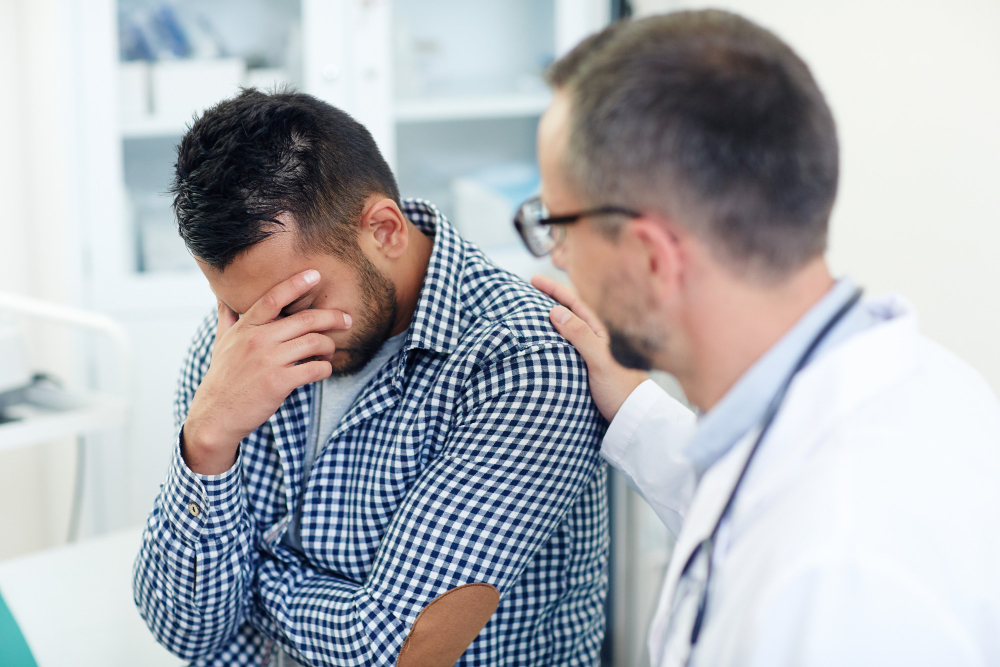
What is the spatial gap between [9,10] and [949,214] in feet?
7.44

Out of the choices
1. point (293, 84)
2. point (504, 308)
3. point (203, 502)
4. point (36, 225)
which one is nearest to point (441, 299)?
point (504, 308)

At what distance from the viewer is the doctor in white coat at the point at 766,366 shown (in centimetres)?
54

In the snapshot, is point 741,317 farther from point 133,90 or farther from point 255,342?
point 133,90

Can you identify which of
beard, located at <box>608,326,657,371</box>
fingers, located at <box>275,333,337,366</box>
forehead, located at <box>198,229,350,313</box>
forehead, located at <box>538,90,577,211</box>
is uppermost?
forehead, located at <box>538,90,577,211</box>

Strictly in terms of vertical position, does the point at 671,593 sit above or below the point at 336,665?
above

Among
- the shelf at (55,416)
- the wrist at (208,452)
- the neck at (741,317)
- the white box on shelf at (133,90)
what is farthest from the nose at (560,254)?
the white box on shelf at (133,90)

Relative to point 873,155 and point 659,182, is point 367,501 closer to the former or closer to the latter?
point 659,182

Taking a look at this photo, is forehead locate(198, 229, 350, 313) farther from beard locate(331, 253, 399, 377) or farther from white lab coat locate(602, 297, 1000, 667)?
white lab coat locate(602, 297, 1000, 667)

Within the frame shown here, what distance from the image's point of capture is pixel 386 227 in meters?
1.09

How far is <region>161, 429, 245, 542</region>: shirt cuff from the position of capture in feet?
3.33

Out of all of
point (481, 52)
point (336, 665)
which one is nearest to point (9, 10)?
point (481, 52)

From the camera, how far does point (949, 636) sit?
0.53 m

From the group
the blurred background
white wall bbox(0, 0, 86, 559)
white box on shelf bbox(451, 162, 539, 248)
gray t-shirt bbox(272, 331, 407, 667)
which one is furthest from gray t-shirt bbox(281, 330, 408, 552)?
white box on shelf bbox(451, 162, 539, 248)

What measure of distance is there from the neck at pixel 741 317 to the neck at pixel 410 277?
0.54 meters
